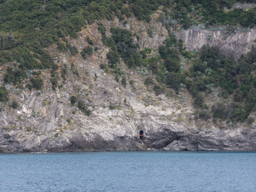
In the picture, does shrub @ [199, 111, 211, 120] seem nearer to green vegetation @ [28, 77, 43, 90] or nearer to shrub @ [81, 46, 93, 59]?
shrub @ [81, 46, 93, 59]

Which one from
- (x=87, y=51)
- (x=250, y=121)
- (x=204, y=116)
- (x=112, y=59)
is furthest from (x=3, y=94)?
(x=250, y=121)

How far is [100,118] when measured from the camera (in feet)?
268

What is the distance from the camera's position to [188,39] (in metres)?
107

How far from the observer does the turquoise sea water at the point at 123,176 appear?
38.2 m

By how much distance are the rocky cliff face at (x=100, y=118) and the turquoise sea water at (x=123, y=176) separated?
12.2 meters

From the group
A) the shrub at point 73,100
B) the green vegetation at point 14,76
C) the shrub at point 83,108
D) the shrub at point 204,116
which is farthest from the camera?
the shrub at point 204,116

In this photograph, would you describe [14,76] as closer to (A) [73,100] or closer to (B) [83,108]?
(A) [73,100]

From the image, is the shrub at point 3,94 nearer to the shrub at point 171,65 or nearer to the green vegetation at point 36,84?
the green vegetation at point 36,84

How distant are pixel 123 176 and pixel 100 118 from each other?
36.6 metres

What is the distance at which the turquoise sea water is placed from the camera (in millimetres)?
38169

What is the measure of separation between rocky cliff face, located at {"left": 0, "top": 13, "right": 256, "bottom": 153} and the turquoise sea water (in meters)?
12.2

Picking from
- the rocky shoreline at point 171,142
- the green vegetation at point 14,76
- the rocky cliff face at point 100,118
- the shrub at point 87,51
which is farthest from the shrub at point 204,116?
the green vegetation at point 14,76

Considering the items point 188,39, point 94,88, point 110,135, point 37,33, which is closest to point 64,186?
point 110,135

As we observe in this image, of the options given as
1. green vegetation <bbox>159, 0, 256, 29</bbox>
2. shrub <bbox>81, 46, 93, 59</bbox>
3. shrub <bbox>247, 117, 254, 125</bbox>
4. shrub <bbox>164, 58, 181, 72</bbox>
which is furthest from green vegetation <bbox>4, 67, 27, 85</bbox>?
shrub <bbox>247, 117, 254, 125</bbox>
